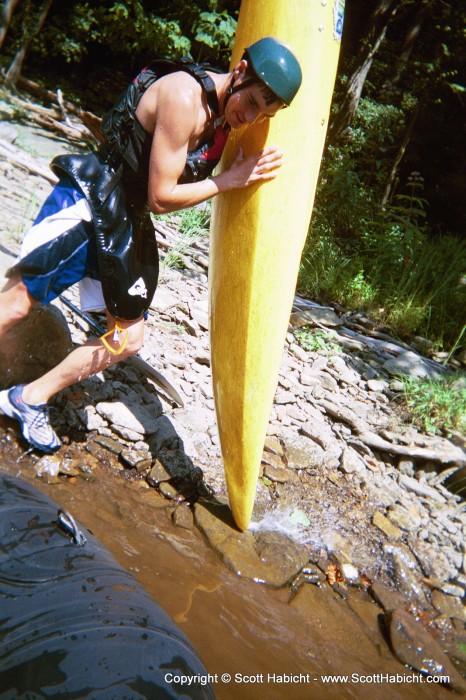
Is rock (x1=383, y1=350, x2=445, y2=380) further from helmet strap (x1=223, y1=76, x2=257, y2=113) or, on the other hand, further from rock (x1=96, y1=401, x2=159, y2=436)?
helmet strap (x1=223, y1=76, x2=257, y2=113)

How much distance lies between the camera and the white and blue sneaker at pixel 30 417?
7.81ft

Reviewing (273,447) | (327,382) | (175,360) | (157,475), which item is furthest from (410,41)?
(157,475)

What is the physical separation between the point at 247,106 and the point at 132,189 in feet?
1.71

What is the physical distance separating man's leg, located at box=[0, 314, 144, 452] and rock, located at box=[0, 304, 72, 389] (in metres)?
0.20

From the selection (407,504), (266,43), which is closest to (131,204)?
(266,43)

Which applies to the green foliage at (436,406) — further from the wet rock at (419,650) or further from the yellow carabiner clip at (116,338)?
the yellow carabiner clip at (116,338)

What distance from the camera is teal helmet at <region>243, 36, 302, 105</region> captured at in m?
1.82

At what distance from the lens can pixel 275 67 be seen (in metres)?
1.82

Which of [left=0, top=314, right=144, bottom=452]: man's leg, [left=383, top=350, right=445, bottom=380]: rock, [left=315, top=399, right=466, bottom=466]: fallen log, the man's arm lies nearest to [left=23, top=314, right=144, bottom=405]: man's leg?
[left=0, top=314, right=144, bottom=452]: man's leg

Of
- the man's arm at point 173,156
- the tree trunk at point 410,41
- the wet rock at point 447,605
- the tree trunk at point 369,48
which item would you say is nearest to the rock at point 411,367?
the wet rock at point 447,605

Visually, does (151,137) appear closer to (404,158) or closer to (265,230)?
(265,230)

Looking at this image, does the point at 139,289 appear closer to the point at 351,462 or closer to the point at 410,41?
the point at 351,462

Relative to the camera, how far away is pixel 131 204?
219 centimetres

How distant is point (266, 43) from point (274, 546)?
6.18ft
